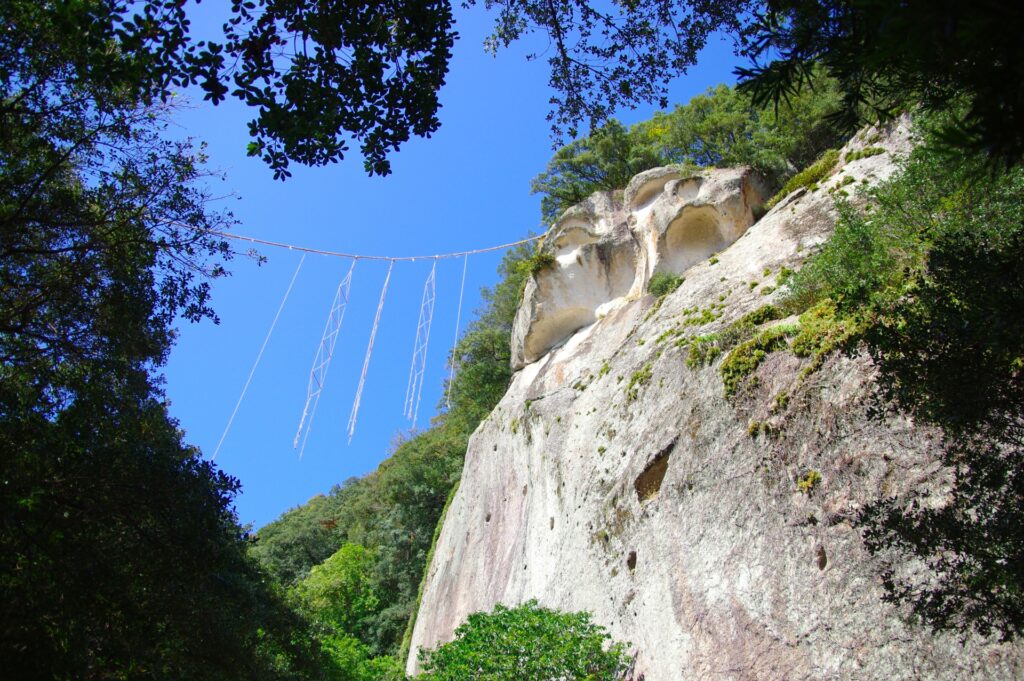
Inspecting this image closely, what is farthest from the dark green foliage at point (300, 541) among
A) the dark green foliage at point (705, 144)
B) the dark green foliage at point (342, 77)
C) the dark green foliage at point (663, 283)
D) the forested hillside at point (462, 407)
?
the dark green foliage at point (342, 77)

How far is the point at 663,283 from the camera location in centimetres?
1689

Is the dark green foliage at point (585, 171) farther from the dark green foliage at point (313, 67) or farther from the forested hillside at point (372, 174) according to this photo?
the dark green foliage at point (313, 67)

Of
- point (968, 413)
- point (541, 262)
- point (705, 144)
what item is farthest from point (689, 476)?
point (705, 144)

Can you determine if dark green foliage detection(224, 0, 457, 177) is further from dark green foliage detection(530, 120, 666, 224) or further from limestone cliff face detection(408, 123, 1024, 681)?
dark green foliage detection(530, 120, 666, 224)

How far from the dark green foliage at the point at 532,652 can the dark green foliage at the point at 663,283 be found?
342 inches

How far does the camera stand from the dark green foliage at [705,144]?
64.4 ft

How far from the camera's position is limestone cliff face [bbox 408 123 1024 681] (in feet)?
21.4

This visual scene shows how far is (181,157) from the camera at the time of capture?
777 centimetres

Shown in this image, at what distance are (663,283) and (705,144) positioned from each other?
9.32m

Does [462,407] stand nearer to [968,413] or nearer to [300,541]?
[300,541]

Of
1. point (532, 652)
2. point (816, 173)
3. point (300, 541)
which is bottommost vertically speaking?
point (532, 652)

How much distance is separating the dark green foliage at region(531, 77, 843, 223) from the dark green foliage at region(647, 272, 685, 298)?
148 inches

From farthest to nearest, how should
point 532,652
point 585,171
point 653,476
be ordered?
point 585,171 → point 653,476 → point 532,652

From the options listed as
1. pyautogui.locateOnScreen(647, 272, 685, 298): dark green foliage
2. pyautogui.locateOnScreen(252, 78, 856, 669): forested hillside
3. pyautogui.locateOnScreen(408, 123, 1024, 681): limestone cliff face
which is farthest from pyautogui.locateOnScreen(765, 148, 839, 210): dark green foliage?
pyautogui.locateOnScreen(252, 78, 856, 669): forested hillside
